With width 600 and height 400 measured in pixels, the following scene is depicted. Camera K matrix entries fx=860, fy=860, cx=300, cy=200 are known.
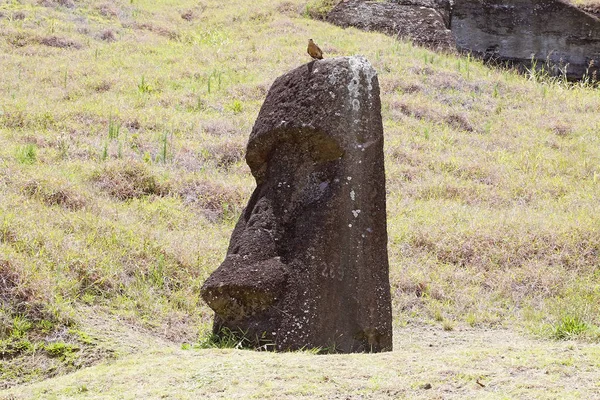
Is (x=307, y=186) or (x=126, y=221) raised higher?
(x=307, y=186)

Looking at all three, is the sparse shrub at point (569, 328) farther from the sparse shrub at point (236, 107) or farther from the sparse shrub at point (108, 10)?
the sparse shrub at point (108, 10)

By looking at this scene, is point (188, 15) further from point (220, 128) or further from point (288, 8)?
point (220, 128)

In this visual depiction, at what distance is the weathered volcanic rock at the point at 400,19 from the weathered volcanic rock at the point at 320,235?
12891 millimetres

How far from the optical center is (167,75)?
551 inches

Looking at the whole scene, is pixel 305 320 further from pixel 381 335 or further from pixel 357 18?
pixel 357 18

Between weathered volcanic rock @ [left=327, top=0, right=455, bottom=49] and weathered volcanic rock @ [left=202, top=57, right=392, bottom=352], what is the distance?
12.9 m

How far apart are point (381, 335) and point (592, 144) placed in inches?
327

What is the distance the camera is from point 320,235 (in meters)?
5.34

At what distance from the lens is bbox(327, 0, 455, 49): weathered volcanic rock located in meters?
18.4

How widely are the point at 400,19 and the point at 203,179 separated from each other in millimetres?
10263

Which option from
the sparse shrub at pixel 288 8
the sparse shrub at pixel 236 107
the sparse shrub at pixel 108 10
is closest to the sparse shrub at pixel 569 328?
the sparse shrub at pixel 236 107

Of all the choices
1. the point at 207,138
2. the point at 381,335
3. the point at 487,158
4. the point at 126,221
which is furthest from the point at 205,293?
the point at 487,158

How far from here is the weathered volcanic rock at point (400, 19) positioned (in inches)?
723

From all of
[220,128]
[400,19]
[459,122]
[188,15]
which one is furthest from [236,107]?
[188,15]
